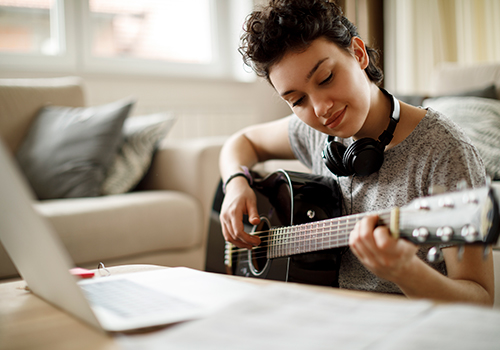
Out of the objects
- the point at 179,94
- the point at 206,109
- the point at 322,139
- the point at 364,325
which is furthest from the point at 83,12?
the point at 364,325

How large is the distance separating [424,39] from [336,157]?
279cm

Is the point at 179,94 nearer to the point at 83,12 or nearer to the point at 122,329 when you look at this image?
the point at 83,12

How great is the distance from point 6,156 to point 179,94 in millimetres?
2692

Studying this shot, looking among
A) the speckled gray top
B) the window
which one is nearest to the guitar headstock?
the speckled gray top

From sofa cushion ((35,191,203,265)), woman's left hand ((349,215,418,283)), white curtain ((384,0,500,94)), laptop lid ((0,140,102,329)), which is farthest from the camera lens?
white curtain ((384,0,500,94))

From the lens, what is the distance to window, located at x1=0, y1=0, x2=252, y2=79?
2668 millimetres

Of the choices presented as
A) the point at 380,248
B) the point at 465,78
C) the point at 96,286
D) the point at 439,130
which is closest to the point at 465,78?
the point at 465,78

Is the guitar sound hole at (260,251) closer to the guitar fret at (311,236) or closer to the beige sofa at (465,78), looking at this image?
the guitar fret at (311,236)

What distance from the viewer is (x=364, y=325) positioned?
1.24ft

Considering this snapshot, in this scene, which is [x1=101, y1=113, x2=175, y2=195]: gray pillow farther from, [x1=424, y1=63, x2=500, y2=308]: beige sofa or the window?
[x1=424, y1=63, x2=500, y2=308]: beige sofa

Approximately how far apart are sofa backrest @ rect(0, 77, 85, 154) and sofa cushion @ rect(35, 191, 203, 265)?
42 cm

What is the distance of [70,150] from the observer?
5.97 ft

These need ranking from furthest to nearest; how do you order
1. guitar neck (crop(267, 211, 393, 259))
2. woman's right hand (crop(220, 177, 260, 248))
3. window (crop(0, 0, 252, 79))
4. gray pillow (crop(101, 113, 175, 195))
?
window (crop(0, 0, 252, 79)) < gray pillow (crop(101, 113, 175, 195)) < woman's right hand (crop(220, 177, 260, 248)) < guitar neck (crop(267, 211, 393, 259))

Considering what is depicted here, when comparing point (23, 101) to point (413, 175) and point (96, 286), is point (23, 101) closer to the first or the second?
point (96, 286)
